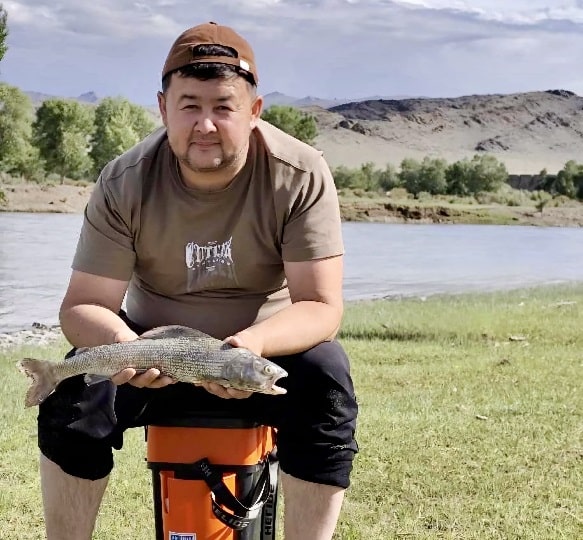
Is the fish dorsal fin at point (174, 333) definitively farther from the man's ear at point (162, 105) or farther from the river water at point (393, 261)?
the river water at point (393, 261)

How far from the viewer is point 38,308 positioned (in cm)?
1412

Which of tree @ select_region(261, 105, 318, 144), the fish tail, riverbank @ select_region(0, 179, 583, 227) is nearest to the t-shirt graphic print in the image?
the fish tail

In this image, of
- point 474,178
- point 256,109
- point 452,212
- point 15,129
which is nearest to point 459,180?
point 474,178

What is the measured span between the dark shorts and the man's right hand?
14cm

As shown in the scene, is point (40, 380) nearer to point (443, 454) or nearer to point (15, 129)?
point (443, 454)

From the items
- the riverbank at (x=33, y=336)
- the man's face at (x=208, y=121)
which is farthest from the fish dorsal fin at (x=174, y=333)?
the riverbank at (x=33, y=336)

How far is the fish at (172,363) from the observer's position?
2.17 metres

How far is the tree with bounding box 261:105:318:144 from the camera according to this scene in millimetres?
52875

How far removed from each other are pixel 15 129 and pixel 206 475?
134ft

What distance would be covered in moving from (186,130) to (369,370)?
4214 mm

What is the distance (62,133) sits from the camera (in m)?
47.5

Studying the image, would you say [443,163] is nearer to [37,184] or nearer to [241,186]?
[37,184]

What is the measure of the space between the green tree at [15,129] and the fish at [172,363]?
3684 cm

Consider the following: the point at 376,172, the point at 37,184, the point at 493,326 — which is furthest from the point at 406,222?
the point at 493,326
